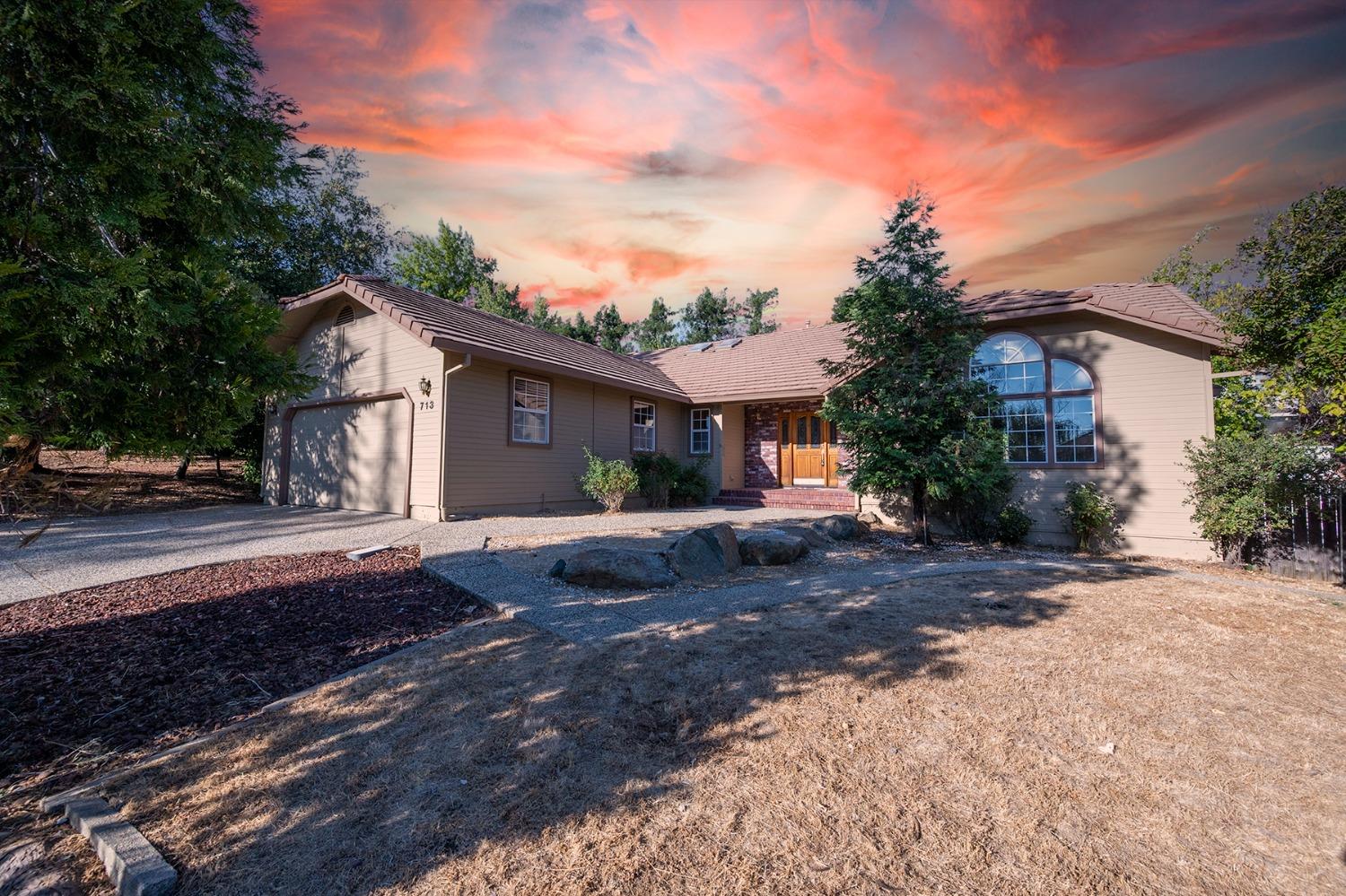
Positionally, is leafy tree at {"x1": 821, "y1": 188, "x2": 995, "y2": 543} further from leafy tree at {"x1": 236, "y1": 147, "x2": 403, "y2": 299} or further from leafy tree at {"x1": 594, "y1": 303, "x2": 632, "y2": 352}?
leafy tree at {"x1": 594, "y1": 303, "x2": 632, "y2": 352}

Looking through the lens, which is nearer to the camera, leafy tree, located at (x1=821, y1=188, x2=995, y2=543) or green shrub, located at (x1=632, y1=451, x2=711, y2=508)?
leafy tree, located at (x1=821, y1=188, x2=995, y2=543)

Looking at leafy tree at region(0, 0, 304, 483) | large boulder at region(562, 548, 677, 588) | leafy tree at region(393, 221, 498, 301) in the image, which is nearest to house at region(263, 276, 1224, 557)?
large boulder at region(562, 548, 677, 588)

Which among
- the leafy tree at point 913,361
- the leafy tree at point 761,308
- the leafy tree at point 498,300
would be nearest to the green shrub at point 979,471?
the leafy tree at point 913,361

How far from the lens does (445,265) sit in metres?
28.5

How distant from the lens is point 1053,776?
2379mm

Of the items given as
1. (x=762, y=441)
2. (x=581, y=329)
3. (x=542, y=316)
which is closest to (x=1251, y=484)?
(x=762, y=441)

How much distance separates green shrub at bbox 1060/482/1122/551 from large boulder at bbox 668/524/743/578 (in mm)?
6386

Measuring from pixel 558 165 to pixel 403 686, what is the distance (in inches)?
414

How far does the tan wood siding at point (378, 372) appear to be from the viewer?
970cm

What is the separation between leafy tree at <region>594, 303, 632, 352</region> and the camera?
32.9m

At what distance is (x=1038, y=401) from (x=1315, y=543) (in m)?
3.92

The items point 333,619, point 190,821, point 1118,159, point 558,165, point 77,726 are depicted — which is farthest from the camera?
point 558,165

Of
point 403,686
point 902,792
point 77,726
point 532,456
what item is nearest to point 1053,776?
point 902,792

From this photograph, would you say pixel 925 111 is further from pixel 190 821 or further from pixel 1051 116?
pixel 190 821
